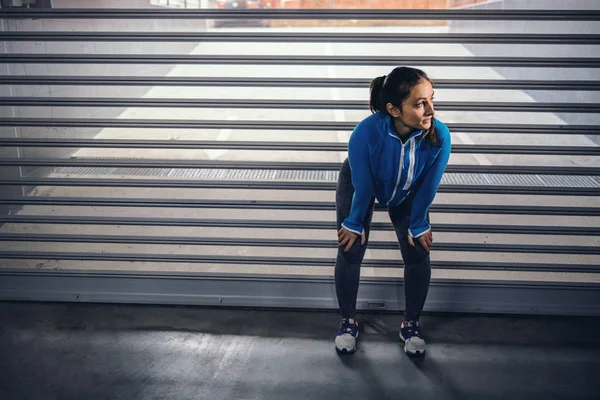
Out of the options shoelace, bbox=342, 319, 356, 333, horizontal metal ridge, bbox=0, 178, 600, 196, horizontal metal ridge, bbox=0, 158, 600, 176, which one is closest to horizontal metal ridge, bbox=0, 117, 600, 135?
horizontal metal ridge, bbox=0, 158, 600, 176

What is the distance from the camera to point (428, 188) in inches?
120

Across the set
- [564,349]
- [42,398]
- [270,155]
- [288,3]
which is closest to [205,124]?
[288,3]

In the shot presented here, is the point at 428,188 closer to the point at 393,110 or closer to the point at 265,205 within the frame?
the point at 393,110

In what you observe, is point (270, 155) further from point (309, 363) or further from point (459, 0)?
point (309, 363)

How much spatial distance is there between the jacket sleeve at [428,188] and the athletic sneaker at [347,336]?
30.2 inches

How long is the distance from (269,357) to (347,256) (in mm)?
807

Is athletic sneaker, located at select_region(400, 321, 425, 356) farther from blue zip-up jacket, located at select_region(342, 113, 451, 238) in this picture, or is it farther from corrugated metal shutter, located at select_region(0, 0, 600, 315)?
blue zip-up jacket, located at select_region(342, 113, 451, 238)

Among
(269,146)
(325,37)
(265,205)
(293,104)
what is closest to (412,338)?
(265,205)

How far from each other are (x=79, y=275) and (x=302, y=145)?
6.23 ft

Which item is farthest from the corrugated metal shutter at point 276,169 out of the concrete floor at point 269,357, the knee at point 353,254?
the knee at point 353,254

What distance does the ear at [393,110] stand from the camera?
9.38 feet

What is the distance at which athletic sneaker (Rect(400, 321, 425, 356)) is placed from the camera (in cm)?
344

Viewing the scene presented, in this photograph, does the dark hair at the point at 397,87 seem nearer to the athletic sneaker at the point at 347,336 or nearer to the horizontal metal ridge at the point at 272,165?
the horizontal metal ridge at the point at 272,165

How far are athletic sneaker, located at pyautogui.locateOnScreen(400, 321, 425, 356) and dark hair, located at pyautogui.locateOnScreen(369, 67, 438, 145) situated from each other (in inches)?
49.2
